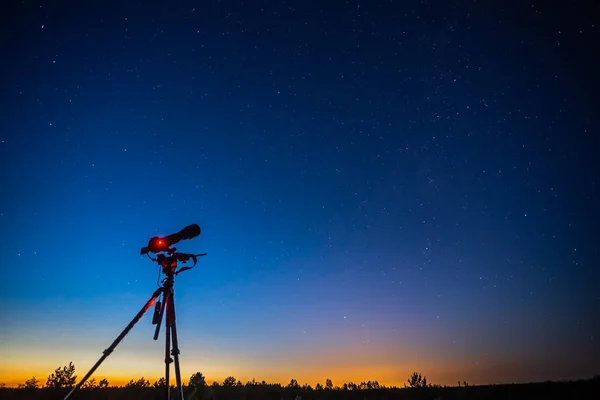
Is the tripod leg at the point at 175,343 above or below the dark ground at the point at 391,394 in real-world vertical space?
above

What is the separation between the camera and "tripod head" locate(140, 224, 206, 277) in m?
5.29

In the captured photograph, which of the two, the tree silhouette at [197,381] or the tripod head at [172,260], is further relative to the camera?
the tree silhouette at [197,381]

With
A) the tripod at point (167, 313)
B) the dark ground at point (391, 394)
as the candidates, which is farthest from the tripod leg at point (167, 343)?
the dark ground at point (391, 394)

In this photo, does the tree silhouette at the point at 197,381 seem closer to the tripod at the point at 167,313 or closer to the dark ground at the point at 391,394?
the dark ground at the point at 391,394

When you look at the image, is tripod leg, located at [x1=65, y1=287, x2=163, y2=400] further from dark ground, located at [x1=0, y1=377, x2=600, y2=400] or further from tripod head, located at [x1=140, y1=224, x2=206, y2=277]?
dark ground, located at [x1=0, y1=377, x2=600, y2=400]

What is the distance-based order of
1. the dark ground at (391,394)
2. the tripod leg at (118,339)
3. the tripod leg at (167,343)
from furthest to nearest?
the dark ground at (391,394)
the tripod leg at (167,343)
the tripod leg at (118,339)

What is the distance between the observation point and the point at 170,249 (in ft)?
17.6

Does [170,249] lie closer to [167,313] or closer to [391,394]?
[167,313]

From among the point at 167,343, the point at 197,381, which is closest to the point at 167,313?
the point at 167,343

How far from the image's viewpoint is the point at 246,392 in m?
7.36

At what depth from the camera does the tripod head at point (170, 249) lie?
5285 millimetres

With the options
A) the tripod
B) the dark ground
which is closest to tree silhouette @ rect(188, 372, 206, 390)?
the dark ground

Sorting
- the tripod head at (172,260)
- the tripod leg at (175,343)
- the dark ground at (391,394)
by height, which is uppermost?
the tripod head at (172,260)

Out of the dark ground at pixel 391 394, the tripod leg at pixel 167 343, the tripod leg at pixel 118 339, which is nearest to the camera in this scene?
the tripod leg at pixel 118 339
